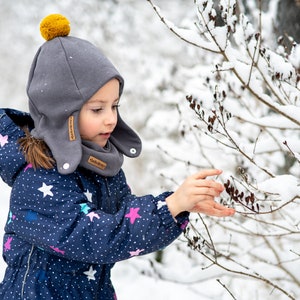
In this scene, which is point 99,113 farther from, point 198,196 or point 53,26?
point 198,196

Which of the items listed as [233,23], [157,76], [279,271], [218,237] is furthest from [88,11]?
[233,23]

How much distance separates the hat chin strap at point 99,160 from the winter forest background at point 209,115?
39 cm

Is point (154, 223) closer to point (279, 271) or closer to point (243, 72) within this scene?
point (243, 72)

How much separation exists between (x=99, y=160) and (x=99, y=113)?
0.19 metres

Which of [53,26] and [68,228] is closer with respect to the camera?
[68,228]

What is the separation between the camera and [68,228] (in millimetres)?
1993

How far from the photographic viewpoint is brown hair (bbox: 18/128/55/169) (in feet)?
6.88

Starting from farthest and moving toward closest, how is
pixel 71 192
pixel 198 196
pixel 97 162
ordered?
pixel 97 162, pixel 71 192, pixel 198 196

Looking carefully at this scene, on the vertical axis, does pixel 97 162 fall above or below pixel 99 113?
below

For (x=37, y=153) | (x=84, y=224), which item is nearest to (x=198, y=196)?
(x=84, y=224)

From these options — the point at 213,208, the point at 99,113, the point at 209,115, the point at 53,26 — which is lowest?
the point at 213,208

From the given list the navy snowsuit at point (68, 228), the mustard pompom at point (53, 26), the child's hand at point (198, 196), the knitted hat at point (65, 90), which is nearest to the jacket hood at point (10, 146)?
the navy snowsuit at point (68, 228)

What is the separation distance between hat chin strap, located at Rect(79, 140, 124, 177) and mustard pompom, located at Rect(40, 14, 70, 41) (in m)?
0.45

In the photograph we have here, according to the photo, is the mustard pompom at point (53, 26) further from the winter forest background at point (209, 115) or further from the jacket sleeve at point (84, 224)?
the jacket sleeve at point (84, 224)
